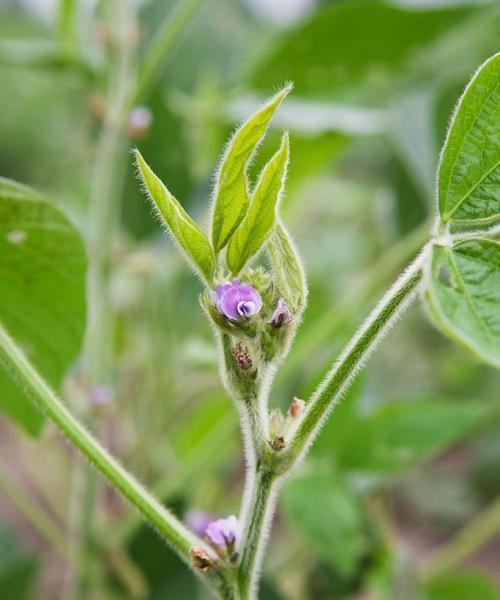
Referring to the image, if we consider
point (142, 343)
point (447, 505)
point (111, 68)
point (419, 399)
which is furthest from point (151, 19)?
point (447, 505)

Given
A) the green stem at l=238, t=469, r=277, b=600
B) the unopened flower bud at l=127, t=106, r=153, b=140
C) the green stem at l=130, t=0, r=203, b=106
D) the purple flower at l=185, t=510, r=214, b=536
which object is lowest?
the purple flower at l=185, t=510, r=214, b=536

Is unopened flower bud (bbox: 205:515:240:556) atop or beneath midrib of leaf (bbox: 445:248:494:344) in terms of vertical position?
beneath

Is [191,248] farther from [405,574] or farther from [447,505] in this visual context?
[447,505]

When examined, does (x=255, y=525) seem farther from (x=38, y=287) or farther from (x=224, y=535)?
(x=38, y=287)

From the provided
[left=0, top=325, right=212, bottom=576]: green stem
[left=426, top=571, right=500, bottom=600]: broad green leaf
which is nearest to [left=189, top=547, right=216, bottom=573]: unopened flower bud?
[left=0, top=325, right=212, bottom=576]: green stem

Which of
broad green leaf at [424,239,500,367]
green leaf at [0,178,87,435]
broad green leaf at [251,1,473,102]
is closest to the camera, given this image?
broad green leaf at [424,239,500,367]

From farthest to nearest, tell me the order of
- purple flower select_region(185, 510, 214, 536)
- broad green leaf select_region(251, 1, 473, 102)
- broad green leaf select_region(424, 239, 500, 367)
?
broad green leaf select_region(251, 1, 473, 102)
purple flower select_region(185, 510, 214, 536)
broad green leaf select_region(424, 239, 500, 367)

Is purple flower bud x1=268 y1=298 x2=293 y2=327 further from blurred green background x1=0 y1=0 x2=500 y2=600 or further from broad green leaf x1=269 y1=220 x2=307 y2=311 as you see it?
blurred green background x1=0 y1=0 x2=500 y2=600
